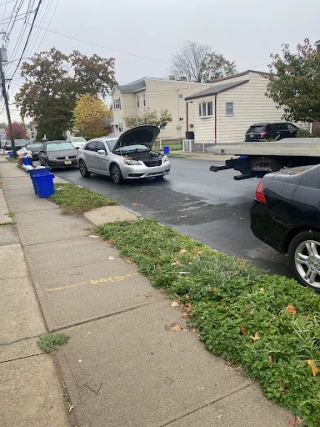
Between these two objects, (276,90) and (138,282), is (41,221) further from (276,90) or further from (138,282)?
(276,90)

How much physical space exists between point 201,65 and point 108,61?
1640 centimetres

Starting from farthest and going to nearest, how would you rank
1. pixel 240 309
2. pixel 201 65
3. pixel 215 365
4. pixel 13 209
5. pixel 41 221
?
pixel 201 65 < pixel 13 209 < pixel 41 221 < pixel 240 309 < pixel 215 365

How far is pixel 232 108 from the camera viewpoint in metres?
24.8

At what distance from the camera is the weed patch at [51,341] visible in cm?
284

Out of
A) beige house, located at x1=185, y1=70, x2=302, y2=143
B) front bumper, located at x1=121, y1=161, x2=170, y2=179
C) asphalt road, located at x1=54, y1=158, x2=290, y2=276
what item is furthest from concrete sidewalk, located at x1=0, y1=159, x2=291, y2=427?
beige house, located at x1=185, y1=70, x2=302, y2=143

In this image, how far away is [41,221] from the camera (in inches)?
282

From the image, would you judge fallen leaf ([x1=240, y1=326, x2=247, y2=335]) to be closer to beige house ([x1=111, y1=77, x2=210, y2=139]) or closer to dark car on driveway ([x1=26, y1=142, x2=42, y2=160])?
dark car on driveway ([x1=26, y1=142, x2=42, y2=160])

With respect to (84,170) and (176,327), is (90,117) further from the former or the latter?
(176,327)

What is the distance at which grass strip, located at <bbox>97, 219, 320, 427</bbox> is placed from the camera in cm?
223

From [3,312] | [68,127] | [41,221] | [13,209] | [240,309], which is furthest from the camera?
[68,127]

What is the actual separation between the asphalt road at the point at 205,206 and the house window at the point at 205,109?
1234 cm

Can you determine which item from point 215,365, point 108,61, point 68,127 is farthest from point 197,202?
point 108,61

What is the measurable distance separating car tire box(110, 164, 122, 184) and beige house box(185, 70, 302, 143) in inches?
558

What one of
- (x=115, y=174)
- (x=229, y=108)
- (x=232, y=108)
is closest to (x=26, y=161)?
(x=115, y=174)
